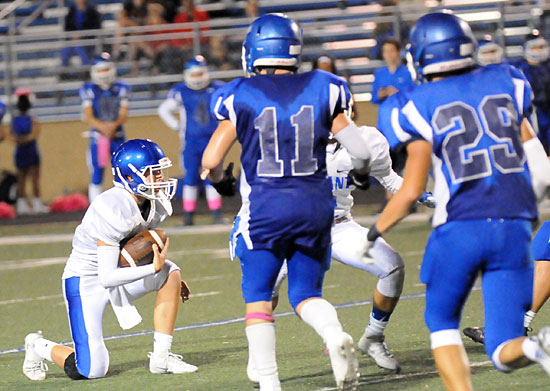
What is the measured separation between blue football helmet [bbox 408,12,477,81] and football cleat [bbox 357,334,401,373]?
1616 millimetres

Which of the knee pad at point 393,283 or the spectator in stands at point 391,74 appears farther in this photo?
the spectator in stands at point 391,74

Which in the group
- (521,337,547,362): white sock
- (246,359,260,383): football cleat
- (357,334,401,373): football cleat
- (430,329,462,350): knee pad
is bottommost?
(357,334,401,373): football cleat

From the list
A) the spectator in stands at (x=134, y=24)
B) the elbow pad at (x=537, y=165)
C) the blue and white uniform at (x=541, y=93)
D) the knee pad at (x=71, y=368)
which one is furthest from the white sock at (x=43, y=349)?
the spectator in stands at (x=134, y=24)

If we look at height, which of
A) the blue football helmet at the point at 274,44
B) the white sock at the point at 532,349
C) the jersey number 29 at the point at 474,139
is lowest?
the white sock at the point at 532,349

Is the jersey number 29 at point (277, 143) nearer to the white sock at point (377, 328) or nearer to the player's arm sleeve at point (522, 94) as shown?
the player's arm sleeve at point (522, 94)

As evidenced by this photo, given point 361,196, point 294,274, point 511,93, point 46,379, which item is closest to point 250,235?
point 294,274

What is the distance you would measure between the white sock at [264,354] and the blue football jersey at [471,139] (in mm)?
846

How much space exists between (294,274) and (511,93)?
112 centimetres

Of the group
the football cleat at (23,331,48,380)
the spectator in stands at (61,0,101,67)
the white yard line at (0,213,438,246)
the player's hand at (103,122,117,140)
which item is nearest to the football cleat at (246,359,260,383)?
the football cleat at (23,331,48,380)

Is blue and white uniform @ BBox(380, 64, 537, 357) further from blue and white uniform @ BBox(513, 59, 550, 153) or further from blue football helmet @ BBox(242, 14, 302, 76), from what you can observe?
blue and white uniform @ BBox(513, 59, 550, 153)

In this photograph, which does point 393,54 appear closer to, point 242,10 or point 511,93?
point 242,10

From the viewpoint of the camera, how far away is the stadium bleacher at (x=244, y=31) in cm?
1437

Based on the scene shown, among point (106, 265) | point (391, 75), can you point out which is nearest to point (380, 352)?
point (106, 265)

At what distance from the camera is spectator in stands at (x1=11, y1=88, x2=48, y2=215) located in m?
14.6
